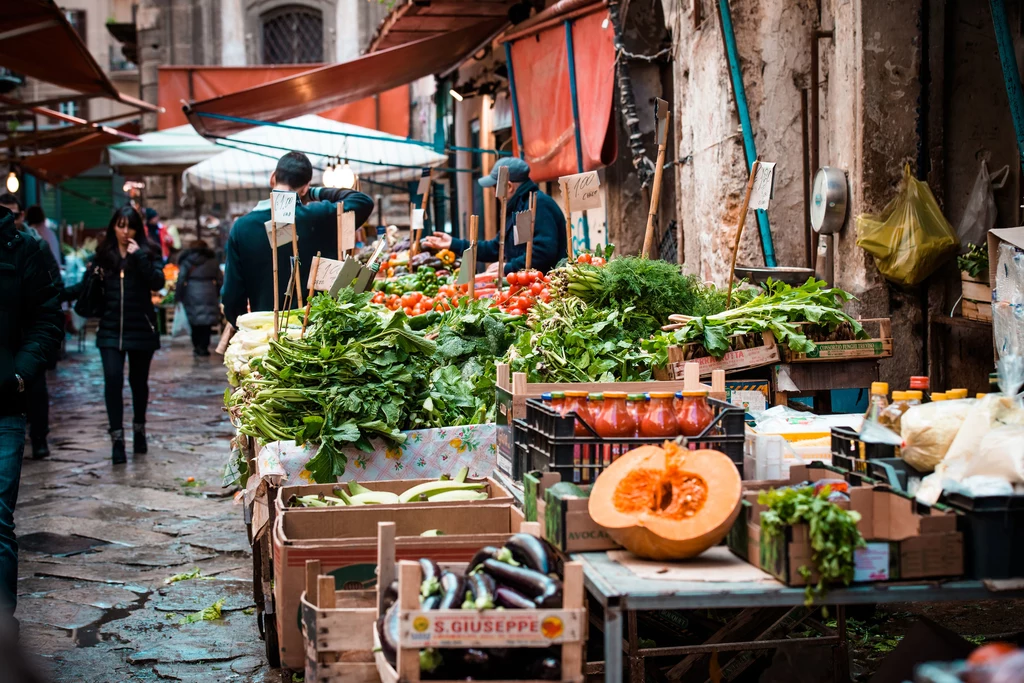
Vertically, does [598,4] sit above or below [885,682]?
above

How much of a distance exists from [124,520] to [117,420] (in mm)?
1929

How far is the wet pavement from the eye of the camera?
4582 mm

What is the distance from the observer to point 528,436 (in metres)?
3.75

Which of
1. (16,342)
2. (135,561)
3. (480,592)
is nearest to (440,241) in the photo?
(135,561)

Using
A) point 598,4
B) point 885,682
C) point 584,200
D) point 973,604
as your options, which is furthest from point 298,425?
point 598,4

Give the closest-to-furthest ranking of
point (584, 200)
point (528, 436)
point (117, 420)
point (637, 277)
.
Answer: point (528, 436) → point (637, 277) → point (584, 200) → point (117, 420)

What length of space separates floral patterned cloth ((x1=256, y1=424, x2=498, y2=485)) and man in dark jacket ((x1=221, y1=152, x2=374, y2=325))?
2483 millimetres

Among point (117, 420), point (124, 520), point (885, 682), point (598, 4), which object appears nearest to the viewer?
point (885, 682)

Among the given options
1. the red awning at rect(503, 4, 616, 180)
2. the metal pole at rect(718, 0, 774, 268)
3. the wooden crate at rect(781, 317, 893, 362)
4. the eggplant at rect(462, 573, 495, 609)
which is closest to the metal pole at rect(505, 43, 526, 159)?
the red awning at rect(503, 4, 616, 180)

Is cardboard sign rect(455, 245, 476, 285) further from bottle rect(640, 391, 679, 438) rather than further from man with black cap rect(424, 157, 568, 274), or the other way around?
bottle rect(640, 391, 679, 438)

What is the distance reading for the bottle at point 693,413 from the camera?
3.46 metres

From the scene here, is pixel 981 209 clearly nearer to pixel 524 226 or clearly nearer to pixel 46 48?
pixel 524 226

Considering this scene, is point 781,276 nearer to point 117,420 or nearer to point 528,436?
point 528,436

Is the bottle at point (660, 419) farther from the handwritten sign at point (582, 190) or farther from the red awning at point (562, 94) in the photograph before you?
the red awning at point (562, 94)
